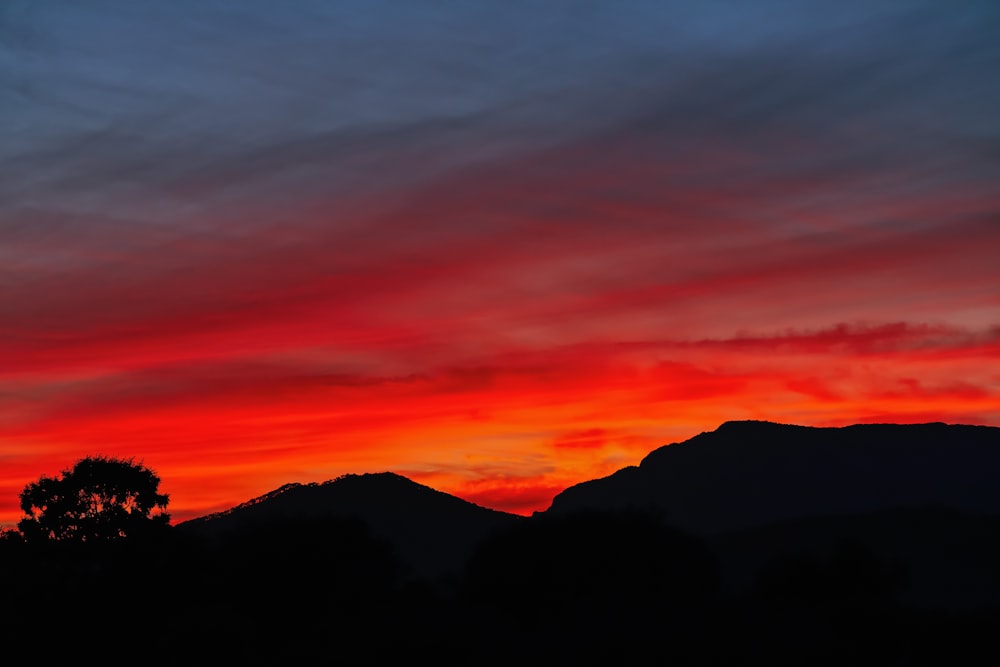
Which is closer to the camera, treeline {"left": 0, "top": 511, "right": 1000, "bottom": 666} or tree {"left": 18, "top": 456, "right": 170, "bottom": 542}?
treeline {"left": 0, "top": 511, "right": 1000, "bottom": 666}

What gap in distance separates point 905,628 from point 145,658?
113 feet

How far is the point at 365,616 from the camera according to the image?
47.6m

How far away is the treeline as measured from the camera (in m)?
39.2

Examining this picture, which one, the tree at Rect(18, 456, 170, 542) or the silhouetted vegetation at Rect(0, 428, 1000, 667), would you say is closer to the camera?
the silhouetted vegetation at Rect(0, 428, 1000, 667)

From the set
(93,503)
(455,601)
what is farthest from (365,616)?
(93,503)

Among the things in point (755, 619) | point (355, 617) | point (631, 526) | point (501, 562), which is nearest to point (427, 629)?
point (355, 617)

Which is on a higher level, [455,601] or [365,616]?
[455,601]

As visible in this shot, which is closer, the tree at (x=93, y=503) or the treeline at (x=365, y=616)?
the treeline at (x=365, y=616)

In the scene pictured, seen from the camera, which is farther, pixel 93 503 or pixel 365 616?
pixel 93 503

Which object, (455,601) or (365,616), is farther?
(455,601)

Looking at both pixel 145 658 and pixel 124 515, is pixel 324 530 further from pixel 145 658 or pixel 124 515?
pixel 145 658

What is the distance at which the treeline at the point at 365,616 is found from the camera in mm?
39219

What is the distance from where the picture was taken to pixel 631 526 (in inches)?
3807

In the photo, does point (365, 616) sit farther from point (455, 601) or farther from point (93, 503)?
point (93, 503)
